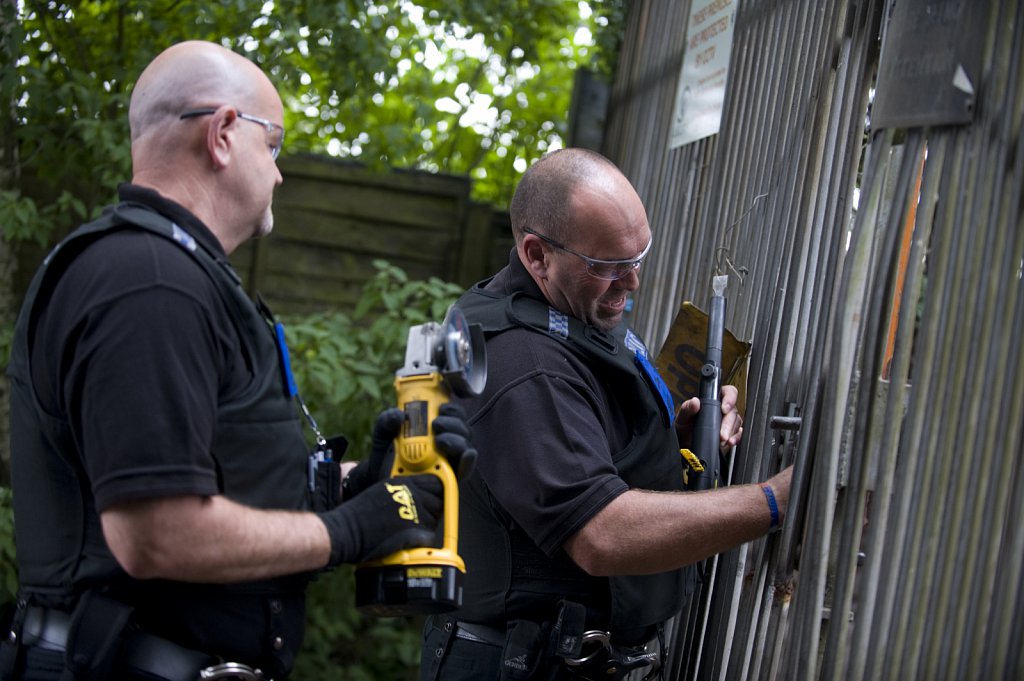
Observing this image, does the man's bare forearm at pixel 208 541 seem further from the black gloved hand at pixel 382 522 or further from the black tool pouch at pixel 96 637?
the black tool pouch at pixel 96 637

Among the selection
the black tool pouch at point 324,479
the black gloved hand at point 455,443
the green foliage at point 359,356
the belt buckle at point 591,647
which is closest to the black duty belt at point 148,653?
the black tool pouch at point 324,479

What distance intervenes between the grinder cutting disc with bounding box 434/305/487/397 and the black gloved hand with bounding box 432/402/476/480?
7 centimetres

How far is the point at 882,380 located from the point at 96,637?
5.02 ft

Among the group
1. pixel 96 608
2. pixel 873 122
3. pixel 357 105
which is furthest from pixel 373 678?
pixel 873 122

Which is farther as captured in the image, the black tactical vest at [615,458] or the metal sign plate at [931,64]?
the black tactical vest at [615,458]

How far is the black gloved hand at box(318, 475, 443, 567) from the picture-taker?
6.37 ft

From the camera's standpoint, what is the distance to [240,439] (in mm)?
1932

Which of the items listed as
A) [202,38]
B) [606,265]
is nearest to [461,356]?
[606,265]

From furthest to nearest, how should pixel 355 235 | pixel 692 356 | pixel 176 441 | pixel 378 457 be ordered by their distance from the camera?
pixel 355 235 < pixel 692 356 < pixel 378 457 < pixel 176 441

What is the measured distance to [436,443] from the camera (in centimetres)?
204

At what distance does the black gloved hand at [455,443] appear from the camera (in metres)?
2.03

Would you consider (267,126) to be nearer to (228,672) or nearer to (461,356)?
(461,356)

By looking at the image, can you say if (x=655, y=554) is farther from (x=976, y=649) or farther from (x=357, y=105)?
(x=357, y=105)

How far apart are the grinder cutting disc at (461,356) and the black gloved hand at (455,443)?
71 millimetres
